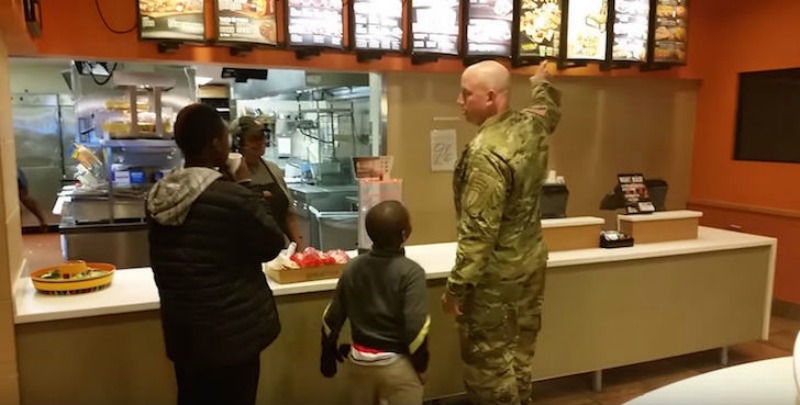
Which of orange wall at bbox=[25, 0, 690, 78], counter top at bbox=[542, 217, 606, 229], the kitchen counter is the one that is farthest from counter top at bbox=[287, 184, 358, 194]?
counter top at bbox=[542, 217, 606, 229]

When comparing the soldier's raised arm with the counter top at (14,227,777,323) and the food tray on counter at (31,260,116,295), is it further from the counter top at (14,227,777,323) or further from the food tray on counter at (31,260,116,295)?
Answer: the food tray on counter at (31,260,116,295)

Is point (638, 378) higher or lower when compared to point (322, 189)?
lower

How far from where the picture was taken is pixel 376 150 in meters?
4.62

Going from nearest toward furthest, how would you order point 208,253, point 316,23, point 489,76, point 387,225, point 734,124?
point 208,253, point 387,225, point 489,76, point 316,23, point 734,124

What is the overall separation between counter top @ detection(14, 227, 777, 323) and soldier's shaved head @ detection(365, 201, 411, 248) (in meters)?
0.54

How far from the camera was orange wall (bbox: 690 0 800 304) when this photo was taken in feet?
16.0

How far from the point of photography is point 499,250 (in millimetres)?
2580

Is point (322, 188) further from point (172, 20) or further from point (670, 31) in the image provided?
point (670, 31)

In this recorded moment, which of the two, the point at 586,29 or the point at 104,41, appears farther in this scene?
the point at 586,29

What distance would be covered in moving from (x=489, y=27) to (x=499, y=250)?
2327 millimetres

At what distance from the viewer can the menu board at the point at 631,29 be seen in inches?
187

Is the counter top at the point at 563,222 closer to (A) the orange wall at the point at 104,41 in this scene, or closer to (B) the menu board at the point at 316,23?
(B) the menu board at the point at 316,23

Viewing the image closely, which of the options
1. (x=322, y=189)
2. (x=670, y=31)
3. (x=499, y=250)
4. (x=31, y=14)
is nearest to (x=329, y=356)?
(x=499, y=250)

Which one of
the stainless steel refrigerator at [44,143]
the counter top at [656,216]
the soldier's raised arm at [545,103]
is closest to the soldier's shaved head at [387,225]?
the soldier's raised arm at [545,103]
